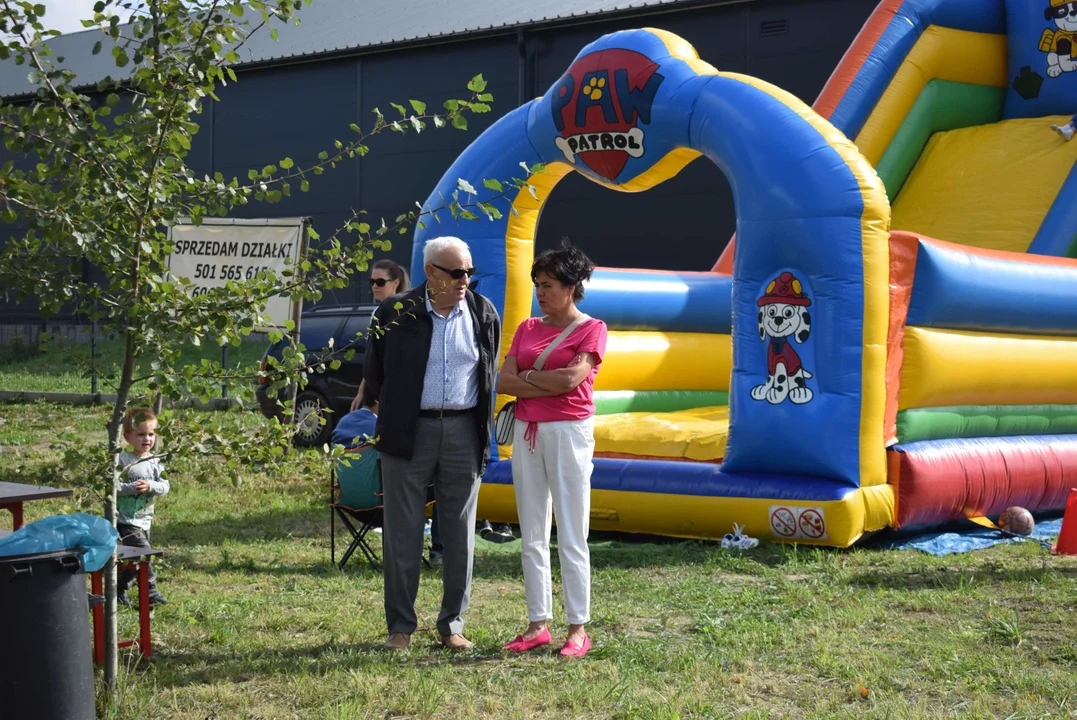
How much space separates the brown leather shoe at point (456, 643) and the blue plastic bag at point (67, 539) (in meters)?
1.49

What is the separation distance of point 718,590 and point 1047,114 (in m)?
6.42

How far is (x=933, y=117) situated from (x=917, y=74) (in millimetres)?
456

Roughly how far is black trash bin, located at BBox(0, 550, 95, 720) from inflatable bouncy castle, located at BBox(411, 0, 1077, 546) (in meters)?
Answer: 4.24

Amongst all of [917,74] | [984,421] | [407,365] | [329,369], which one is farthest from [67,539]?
[917,74]

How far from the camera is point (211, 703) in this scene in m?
4.04

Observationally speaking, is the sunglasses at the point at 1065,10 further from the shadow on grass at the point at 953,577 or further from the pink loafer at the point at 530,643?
the pink loafer at the point at 530,643

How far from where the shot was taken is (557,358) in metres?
4.70

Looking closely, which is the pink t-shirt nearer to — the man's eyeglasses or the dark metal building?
the man's eyeglasses

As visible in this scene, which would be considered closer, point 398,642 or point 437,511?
point 398,642

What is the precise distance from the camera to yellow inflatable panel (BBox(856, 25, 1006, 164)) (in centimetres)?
1004

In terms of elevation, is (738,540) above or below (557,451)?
below

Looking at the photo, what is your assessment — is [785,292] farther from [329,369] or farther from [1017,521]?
A: [329,369]

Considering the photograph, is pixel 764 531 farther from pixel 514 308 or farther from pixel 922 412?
pixel 514 308

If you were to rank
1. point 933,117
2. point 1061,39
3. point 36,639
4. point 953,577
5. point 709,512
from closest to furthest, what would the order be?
point 36,639 → point 953,577 → point 709,512 → point 1061,39 → point 933,117
